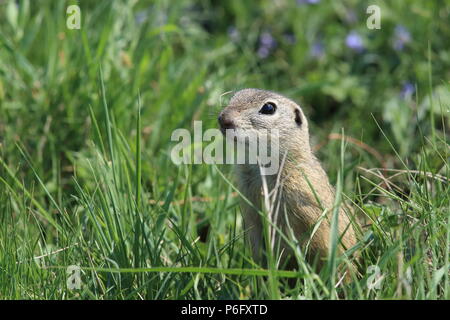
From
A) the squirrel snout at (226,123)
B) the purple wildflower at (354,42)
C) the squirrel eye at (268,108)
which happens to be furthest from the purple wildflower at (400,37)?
the squirrel snout at (226,123)

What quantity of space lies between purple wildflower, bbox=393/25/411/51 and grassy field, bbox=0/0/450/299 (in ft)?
0.05

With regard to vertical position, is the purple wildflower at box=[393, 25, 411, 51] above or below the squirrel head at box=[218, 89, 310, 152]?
above

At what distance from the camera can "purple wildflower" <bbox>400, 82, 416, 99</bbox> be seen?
5.77 m

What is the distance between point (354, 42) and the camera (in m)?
6.30

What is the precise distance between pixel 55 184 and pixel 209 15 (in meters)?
2.93

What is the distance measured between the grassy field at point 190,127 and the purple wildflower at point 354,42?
13mm

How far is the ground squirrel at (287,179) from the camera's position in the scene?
→ 3.60 m

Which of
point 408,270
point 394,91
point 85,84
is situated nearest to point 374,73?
point 394,91

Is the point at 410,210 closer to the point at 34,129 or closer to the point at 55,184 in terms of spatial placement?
the point at 55,184

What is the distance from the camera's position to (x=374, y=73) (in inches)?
253

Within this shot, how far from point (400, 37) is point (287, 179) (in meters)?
2.98

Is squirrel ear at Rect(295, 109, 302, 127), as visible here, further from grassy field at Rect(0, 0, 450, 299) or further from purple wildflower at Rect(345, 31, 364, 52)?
purple wildflower at Rect(345, 31, 364, 52)

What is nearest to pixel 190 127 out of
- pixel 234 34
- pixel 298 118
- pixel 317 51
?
pixel 298 118

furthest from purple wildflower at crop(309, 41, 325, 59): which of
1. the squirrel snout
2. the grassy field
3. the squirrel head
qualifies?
the squirrel snout
